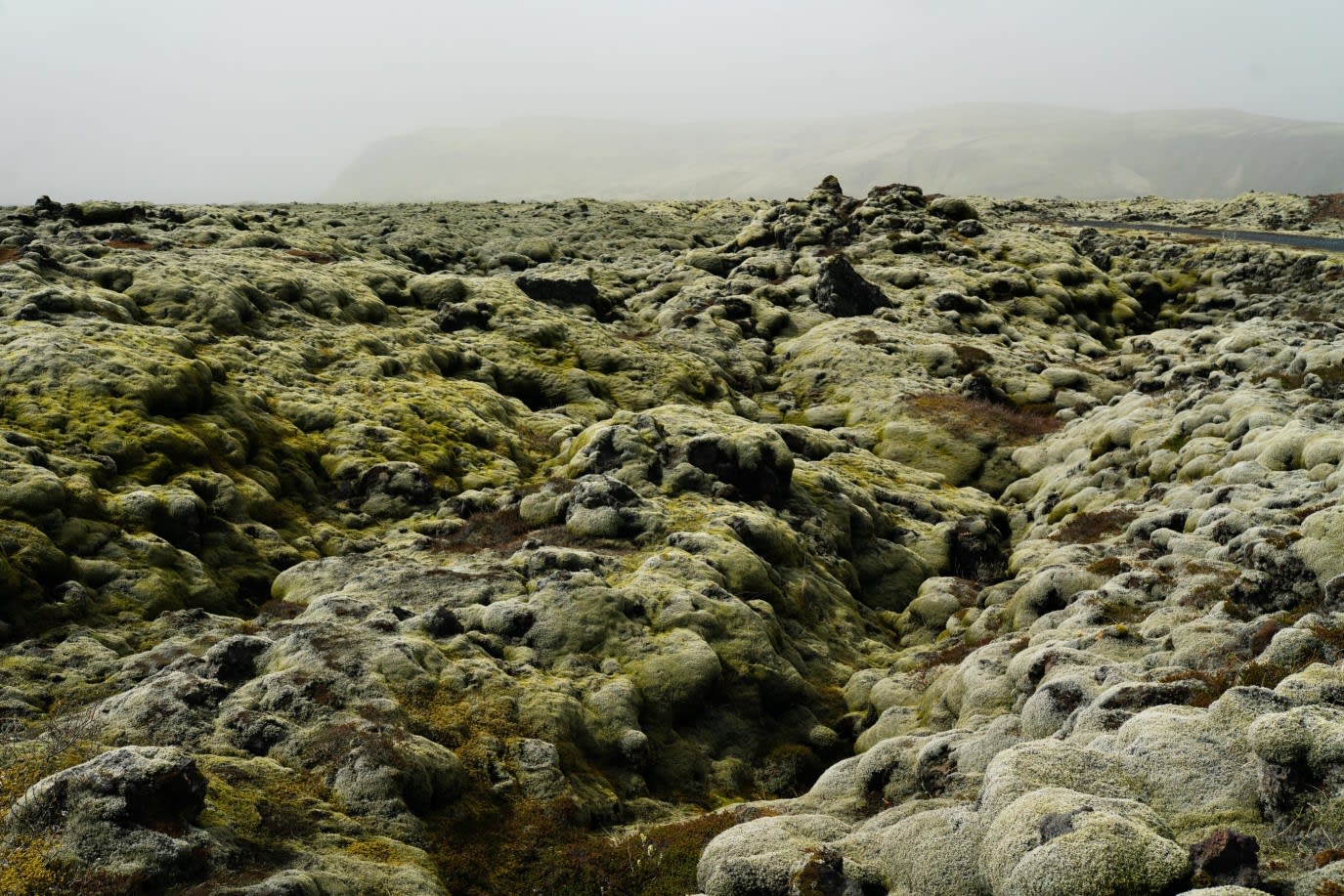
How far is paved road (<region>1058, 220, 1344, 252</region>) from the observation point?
101 metres

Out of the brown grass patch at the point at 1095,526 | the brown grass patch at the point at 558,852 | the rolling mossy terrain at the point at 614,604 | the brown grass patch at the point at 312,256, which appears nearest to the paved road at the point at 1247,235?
the rolling mossy terrain at the point at 614,604

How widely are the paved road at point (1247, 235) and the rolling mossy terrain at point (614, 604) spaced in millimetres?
54678

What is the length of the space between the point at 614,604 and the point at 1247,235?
384 ft

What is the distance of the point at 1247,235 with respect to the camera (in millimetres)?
112062

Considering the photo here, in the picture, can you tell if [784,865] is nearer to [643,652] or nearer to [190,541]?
[643,652]

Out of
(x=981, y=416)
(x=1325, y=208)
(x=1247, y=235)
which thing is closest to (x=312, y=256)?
(x=981, y=416)

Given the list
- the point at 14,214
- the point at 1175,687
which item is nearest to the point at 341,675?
the point at 1175,687

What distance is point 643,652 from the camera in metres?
27.0

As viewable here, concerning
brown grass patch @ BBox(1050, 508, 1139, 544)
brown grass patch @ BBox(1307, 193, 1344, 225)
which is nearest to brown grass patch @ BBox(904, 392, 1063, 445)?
brown grass patch @ BBox(1050, 508, 1139, 544)

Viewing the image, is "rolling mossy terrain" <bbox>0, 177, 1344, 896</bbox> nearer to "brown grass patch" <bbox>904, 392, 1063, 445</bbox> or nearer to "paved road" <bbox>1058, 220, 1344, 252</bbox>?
"brown grass patch" <bbox>904, 392, 1063, 445</bbox>

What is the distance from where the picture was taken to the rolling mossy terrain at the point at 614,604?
48.1 ft

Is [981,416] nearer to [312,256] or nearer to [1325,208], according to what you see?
[312,256]

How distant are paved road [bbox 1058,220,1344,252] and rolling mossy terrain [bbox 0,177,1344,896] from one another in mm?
54678

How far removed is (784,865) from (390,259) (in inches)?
2755
